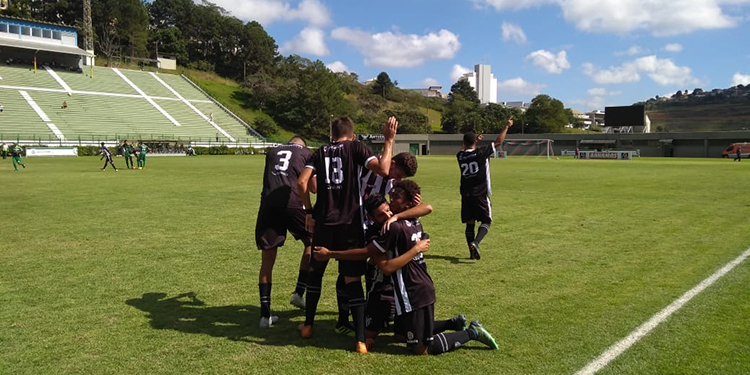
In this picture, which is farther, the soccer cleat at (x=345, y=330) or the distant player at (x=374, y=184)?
the soccer cleat at (x=345, y=330)

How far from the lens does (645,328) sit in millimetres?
4867

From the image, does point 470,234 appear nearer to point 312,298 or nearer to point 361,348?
point 312,298

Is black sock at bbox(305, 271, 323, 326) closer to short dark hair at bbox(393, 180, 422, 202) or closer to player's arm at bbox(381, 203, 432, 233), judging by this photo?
player's arm at bbox(381, 203, 432, 233)

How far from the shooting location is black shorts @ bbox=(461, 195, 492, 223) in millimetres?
8320

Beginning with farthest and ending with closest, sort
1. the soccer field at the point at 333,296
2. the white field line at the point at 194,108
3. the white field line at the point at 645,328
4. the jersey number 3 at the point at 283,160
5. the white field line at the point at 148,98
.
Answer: the white field line at the point at 194,108
the white field line at the point at 148,98
the jersey number 3 at the point at 283,160
the soccer field at the point at 333,296
the white field line at the point at 645,328

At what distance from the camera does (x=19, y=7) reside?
89062mm

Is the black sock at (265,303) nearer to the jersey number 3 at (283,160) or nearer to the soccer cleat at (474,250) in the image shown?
the jersey number 3 at (283,160)

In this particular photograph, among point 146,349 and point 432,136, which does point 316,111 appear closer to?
point 432,136

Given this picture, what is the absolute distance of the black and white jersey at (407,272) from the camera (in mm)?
4383

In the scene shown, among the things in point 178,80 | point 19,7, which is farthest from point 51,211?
point 19,7

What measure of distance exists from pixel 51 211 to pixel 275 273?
902 centimetres

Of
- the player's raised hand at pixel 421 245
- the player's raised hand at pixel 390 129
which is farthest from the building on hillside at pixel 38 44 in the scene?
the player's raised hand at pixel 421 245

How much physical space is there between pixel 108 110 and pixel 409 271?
2959 inches

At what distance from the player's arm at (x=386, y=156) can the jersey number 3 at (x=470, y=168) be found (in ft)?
13.2
